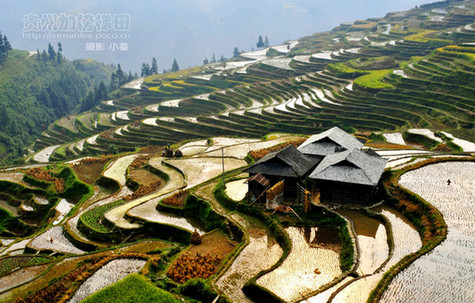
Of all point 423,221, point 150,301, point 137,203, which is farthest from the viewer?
point 137,203

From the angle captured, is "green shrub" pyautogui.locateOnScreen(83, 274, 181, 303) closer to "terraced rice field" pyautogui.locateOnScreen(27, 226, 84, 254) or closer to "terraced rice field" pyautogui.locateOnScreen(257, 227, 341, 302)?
"terraced rice field" pyautogui.locateOnScreen(257, 227, 341, 302)

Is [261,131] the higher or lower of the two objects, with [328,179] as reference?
lower

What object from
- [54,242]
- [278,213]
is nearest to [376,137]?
[278,213]

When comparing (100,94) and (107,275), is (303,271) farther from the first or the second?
(100,94)

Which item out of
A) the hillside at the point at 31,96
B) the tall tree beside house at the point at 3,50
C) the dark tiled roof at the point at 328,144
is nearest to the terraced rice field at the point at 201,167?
the dark tiled roof at the point at 328,144

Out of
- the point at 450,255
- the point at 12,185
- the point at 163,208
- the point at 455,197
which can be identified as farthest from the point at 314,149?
the point at 12,185

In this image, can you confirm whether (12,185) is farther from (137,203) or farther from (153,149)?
(137,203)

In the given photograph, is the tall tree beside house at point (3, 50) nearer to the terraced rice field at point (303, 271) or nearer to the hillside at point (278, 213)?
the hillside at point (278, 213)
